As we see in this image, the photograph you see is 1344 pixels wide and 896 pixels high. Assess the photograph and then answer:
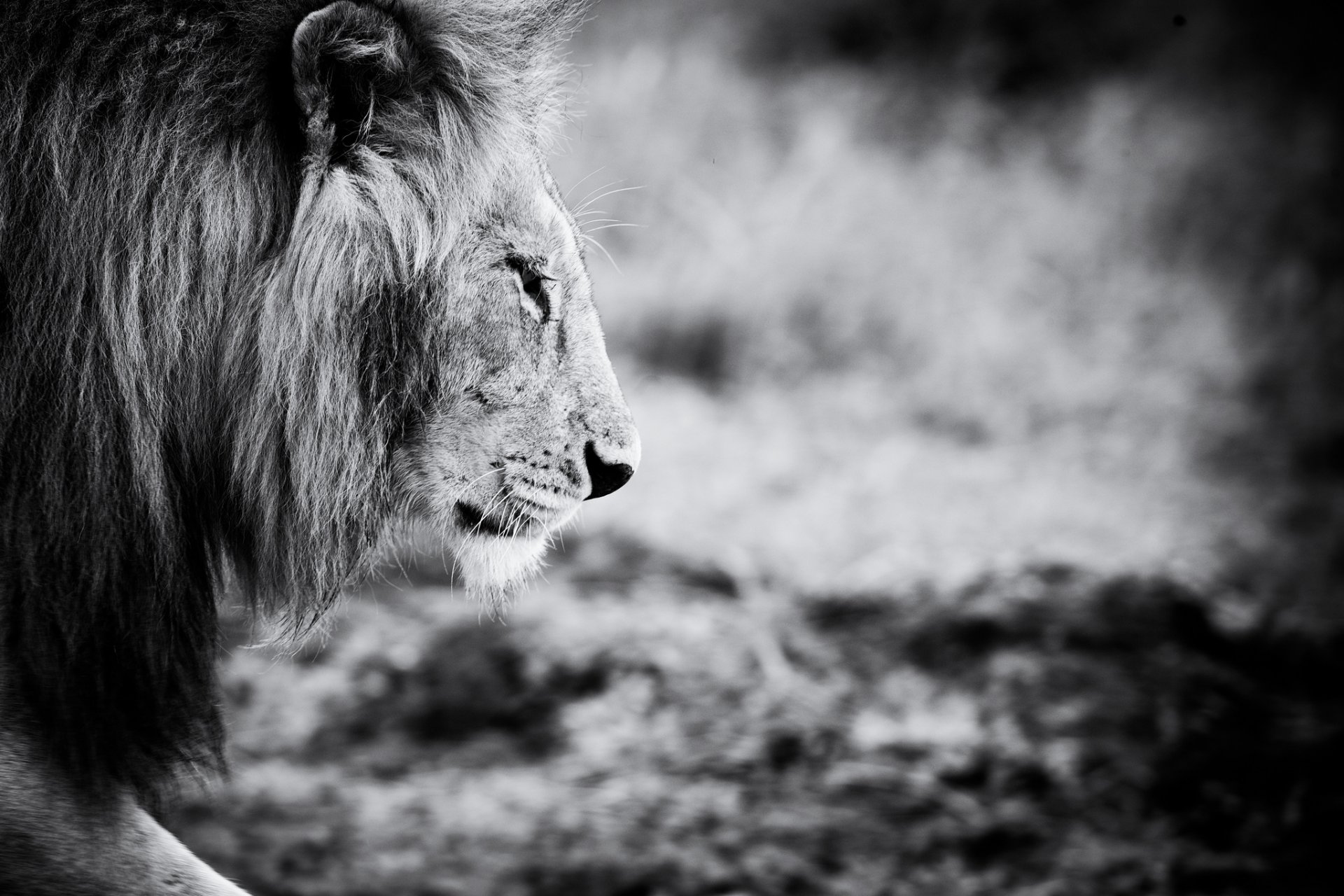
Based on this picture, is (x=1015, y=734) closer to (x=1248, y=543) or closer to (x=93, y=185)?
(x=1248, y=543)

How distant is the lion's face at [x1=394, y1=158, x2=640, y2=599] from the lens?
1.99 m

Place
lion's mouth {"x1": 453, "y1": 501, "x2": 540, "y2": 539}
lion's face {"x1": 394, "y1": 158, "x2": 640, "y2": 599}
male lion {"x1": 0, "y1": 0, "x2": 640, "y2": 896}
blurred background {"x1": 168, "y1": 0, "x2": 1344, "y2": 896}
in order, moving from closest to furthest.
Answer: male lion {"x1": 0, "y1": 0, "x2": 640, "y2": 896} → lion's face {"x1": 394, "y1": 158, "x2": 640, "y2": 599} → lion's mouth {"x1": 453, "y1": 501, "x2": 540, "y2": 539} → blurred background {"x1": 168, "y1": 0, "x2": 1344, "y2": 896}

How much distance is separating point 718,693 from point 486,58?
7.22 feet

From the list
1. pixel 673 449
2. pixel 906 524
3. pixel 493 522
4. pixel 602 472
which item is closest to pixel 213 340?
pixel 493 522

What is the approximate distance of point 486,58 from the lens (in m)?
1.98

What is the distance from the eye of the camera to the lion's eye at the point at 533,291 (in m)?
2.03

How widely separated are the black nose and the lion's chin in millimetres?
143

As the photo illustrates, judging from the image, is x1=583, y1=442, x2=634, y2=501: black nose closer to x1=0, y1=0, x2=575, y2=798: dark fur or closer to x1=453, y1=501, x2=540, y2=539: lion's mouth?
x1=453, y1=501, x2=540, y2=539: lion's mouth

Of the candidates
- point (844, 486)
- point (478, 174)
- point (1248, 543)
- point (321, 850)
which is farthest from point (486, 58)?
point (1248, 543)

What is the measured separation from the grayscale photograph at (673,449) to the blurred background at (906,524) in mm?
20

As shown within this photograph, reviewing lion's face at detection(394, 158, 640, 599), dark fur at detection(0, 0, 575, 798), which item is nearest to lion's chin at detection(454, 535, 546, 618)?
lion's face at detection(394, 158, 640, 599)

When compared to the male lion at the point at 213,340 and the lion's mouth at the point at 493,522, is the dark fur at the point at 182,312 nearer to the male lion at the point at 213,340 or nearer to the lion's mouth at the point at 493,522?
the male lion at the point at 213,340

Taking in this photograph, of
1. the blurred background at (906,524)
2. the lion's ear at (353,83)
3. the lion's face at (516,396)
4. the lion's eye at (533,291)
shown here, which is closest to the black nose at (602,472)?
the lion's face at (516,396)

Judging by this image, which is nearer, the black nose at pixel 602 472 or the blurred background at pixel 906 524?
the black nose at pixel 602 472
